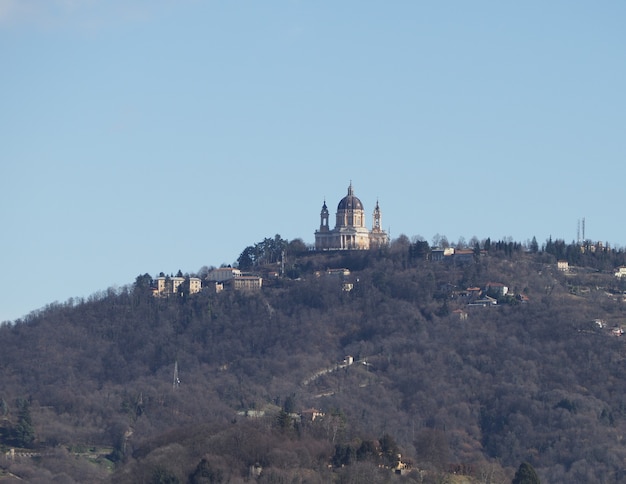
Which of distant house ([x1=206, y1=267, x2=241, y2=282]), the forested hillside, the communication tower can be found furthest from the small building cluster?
the communication tower

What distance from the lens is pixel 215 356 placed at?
164 m

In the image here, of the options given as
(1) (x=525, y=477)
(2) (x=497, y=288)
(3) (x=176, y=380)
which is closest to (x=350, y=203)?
(2) (x=497, y=288)

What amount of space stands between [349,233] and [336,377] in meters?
31.3

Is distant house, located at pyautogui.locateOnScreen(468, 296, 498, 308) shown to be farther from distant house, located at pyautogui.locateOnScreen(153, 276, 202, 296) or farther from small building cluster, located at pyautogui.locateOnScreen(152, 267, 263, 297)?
distant house, located at pyautogui.locateOnScreen(153, 276, 202, 296)

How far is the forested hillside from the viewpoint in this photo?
110m

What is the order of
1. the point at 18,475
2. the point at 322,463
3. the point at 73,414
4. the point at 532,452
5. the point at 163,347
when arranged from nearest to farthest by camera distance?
the point at 322,463 < the point at 18,475 < the point at 532,452 < the point at 73,414 < the point at 163,347

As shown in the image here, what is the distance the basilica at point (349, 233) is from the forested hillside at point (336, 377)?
276 centimetres

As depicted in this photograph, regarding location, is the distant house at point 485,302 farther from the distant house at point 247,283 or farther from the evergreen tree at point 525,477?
the evergreen tree at point 525,477

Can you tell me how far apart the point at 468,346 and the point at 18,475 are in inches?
1781

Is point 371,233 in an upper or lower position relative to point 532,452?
upper

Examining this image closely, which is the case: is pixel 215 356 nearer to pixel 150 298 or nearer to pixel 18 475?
pixel 150 298

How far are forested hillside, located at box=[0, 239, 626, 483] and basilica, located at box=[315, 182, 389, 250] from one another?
276 centimetres

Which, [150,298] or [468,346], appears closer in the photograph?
[468,346]

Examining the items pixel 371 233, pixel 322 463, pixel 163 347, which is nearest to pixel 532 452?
pixel 322 463
